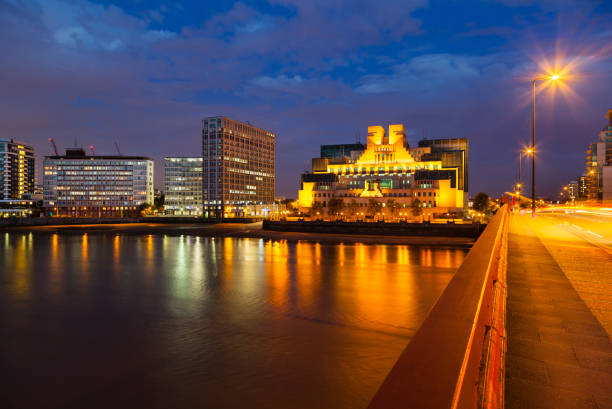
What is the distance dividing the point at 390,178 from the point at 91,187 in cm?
13299

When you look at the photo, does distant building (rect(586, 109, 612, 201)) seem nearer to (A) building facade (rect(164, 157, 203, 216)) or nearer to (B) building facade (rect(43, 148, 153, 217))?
(A) building facade (rect(164, 157, 203, 216))

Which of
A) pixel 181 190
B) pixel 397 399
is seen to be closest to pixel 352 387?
pixel 397 399

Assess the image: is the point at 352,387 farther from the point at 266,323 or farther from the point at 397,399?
the point at 397,399

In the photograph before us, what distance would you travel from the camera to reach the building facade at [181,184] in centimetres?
16938

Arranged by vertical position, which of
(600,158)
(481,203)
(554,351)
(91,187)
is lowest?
(554,351)

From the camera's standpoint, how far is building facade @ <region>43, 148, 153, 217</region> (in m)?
164

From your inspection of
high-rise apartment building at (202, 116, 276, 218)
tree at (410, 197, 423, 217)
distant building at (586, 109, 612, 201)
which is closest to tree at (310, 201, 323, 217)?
tree at (410, 197, 423, 217)

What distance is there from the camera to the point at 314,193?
138 m

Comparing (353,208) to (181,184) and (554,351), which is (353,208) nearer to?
(181,184)

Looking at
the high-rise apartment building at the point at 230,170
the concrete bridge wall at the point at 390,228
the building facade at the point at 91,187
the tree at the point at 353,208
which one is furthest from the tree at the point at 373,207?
the building facade at the point at 91,187

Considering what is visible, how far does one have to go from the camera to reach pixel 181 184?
17225 centimetres

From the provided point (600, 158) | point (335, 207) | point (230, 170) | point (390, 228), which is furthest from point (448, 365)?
point (600, 158)

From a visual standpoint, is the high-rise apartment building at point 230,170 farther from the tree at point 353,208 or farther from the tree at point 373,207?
→ the tree at point 373,207

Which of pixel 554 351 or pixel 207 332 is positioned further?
pixel 207 332
